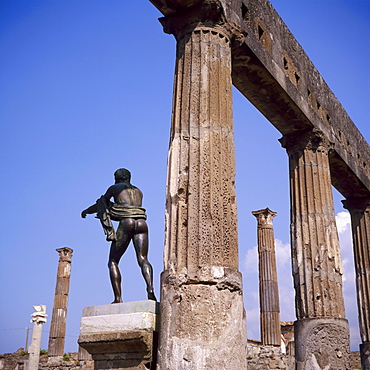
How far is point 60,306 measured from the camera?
2500cm

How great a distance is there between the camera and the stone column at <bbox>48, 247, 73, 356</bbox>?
79.5 feet

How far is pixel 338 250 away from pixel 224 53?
16.0 ft

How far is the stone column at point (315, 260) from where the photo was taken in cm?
858

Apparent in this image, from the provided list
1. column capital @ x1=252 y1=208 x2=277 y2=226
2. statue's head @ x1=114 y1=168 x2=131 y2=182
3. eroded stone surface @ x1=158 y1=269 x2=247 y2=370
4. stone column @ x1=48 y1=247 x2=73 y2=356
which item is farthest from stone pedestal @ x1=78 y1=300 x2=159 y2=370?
stone column @ x1=48 y1=247 x2=73 y2=356

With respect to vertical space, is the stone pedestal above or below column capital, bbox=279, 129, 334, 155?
below

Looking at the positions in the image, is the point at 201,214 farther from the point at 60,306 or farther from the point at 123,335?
the point at 60,306

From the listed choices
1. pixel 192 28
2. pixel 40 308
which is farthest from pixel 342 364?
pixel 40 308

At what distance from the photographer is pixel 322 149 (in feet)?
34.5

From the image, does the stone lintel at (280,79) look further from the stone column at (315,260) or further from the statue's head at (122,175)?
the statue's head at (122,175)

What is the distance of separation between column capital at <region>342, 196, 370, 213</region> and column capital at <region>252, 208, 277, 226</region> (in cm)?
685

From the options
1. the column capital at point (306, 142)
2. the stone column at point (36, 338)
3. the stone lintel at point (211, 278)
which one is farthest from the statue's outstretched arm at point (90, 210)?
the stone column at point (36, 338)

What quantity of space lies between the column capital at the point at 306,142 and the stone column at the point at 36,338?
15.9 meters

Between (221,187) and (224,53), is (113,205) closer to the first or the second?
(221,187)

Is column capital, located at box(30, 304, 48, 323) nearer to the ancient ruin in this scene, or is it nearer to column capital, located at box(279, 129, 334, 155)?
the ancient ruin
